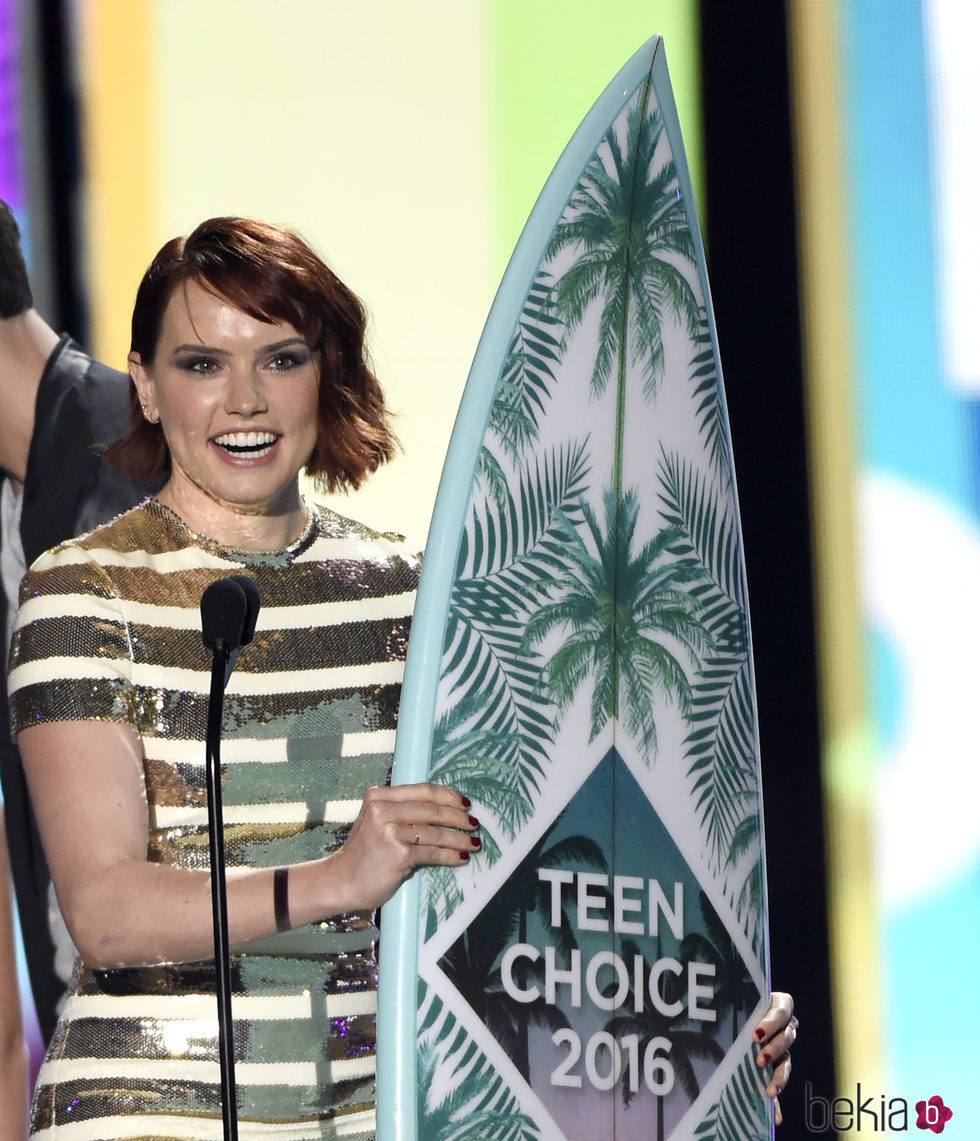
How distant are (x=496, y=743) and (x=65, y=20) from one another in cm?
176

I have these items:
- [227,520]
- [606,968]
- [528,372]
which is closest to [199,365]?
[227,520]

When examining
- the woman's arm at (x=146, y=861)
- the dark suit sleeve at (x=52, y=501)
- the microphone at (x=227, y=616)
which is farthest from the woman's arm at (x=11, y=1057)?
the microphone at (x=227, y=616)

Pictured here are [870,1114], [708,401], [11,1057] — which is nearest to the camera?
[708,401]

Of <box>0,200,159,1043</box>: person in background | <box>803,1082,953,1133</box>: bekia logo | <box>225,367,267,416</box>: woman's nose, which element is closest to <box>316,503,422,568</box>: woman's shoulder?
<box>225,367,267,416</box>: woman's nose

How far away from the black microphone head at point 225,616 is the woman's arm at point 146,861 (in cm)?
17

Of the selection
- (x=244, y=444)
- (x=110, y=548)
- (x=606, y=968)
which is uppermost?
(x=244, y=444)

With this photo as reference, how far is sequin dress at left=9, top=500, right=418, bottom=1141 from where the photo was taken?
4.64ft

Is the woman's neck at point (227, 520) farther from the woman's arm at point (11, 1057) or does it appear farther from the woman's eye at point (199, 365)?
the woman's arm at point (11, 1057)

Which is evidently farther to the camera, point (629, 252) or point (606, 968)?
point (629, 252)

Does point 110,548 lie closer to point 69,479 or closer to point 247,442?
point 247,442

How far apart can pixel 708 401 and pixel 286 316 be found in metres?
0.51

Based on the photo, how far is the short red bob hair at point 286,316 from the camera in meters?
1.63

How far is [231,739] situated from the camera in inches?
59.1

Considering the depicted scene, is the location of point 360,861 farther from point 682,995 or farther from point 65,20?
point 65,20
